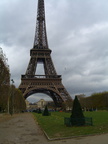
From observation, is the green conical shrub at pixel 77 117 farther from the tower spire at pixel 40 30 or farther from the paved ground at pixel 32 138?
the tower spire at pixel 40 30

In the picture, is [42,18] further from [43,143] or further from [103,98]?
[43,143]

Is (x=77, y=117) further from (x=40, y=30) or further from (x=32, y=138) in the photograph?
(x=40, y=30)

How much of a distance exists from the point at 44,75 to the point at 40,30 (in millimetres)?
23957

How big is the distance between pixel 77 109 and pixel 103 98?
194 ft

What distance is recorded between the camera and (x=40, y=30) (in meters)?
95.3

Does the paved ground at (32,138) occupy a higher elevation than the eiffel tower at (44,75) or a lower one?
lower

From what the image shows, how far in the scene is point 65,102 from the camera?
81.3 meters

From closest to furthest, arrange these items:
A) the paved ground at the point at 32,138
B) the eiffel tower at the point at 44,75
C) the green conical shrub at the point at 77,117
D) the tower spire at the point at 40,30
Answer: the paved ground at the point at 32,138
the green conical shrub at the point at 77,117
the eiffel tower at the point at 44,75
the tower spire at the point at 40,30

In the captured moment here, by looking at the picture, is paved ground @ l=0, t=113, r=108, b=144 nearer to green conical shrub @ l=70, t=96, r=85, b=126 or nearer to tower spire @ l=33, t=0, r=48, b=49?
green conical shrub @ l=70, t=96, r=85, b=126

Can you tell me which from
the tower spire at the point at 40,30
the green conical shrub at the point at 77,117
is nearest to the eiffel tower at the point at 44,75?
the tower spire at the point at 40,30

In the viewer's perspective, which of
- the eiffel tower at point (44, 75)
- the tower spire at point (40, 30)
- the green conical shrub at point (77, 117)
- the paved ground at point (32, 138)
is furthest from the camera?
the tower spire at point (40, 30)

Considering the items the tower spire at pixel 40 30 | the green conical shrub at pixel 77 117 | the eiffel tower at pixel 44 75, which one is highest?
the tower spire at pixel 40 30

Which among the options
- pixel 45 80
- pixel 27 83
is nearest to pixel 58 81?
pixel 45 80

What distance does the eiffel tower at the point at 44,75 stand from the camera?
8425cm
